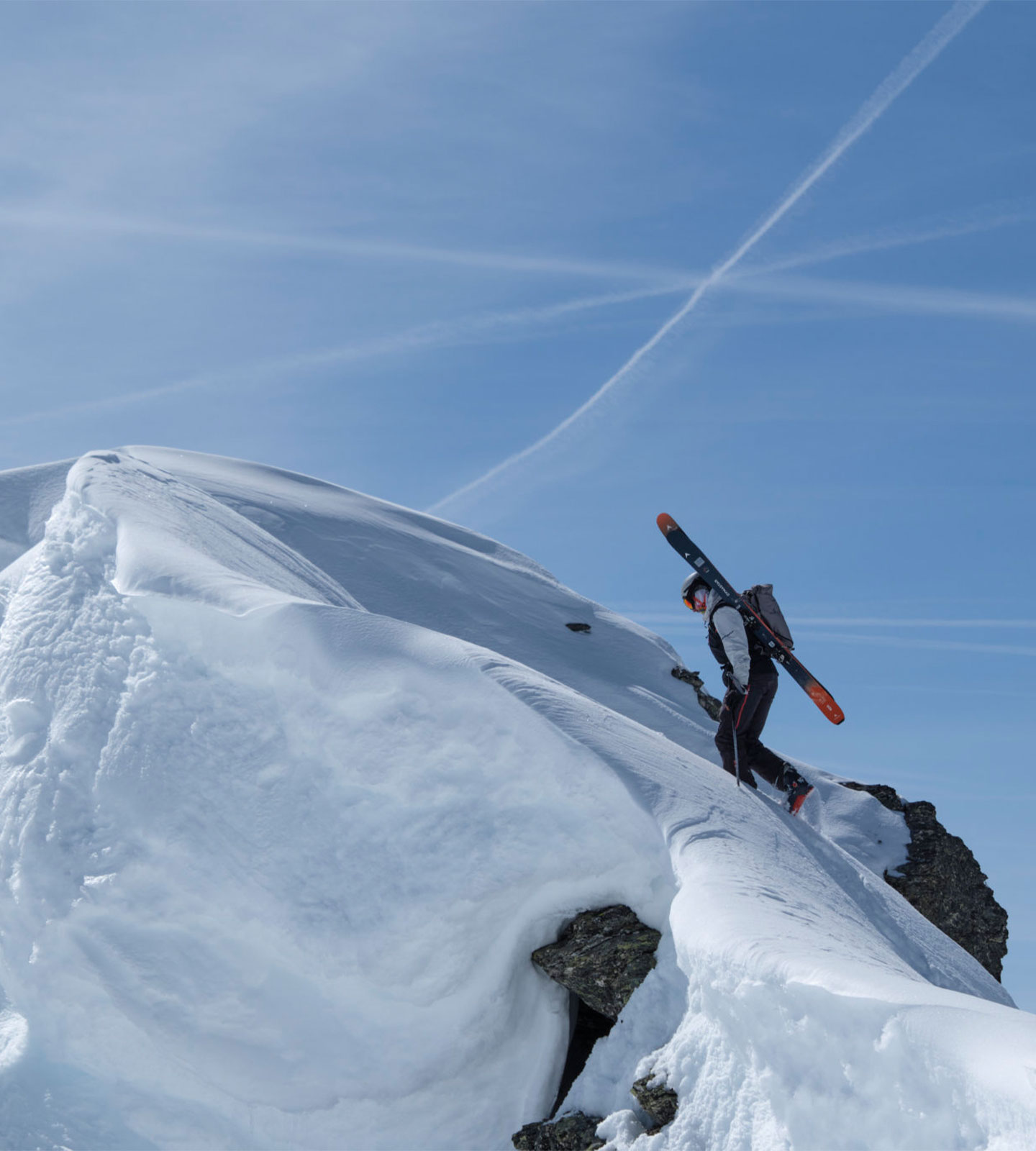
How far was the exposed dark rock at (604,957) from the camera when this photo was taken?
685 cm

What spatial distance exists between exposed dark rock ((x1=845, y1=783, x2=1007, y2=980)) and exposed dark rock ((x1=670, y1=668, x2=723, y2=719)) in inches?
152

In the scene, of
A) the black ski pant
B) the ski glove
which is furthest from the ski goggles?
the black ski pant

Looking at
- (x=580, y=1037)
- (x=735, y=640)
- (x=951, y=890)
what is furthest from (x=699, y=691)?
(x=580, y=1037)

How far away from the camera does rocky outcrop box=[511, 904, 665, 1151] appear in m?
6.52

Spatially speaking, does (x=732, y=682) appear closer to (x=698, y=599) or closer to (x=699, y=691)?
(x=698, y=599)

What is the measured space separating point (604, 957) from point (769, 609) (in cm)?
563

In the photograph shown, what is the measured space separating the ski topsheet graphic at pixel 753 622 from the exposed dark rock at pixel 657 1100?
6.01 meters

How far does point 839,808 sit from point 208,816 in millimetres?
12573

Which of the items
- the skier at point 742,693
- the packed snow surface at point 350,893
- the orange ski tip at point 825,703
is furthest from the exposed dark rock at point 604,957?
the orange ski tip at point 825,703

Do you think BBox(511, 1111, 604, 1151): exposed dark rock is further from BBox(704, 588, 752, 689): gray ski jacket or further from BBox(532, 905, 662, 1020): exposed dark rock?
BBox(704, 588, 752, 689): gray ski jacket

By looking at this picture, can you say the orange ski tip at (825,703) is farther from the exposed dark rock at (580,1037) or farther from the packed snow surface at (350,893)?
the exposed dark rock at (580,1037)

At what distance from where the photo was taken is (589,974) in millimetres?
6949

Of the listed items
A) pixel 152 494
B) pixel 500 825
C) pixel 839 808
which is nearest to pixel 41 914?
pixel 500 825

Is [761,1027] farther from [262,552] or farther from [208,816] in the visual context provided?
[262,552]
